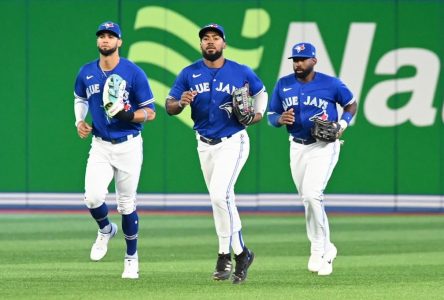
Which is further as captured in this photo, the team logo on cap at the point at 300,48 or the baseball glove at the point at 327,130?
the team logo on cap at the point at 300,48

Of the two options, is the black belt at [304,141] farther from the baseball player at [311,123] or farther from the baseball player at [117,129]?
the baseball player at [117,129]

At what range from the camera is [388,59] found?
18.3 meters

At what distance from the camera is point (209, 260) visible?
11945mm

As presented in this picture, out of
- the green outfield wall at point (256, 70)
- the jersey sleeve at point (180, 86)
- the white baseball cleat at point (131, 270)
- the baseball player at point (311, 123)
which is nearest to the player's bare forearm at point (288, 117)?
the baseball player at point (311, 123)

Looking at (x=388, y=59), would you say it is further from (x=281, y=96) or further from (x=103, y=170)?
(x=103, y=170)

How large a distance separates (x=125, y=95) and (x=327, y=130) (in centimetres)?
186

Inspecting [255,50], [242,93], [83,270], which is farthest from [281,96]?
[255,50]

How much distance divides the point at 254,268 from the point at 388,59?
25.7 ft

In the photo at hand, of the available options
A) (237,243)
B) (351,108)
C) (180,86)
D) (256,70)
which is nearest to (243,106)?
(180,86)

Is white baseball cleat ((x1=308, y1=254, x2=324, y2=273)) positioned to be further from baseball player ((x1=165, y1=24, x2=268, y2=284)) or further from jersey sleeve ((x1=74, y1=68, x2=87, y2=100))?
jersey sleeve ((x1=74, y1=68, x2=87, y2=100))

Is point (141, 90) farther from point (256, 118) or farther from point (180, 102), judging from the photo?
point (256, 118)

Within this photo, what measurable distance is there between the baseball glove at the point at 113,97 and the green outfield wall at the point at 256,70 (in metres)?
8.39

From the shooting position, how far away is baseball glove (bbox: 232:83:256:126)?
971 cm

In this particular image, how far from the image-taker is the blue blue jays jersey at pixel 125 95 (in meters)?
10.1
